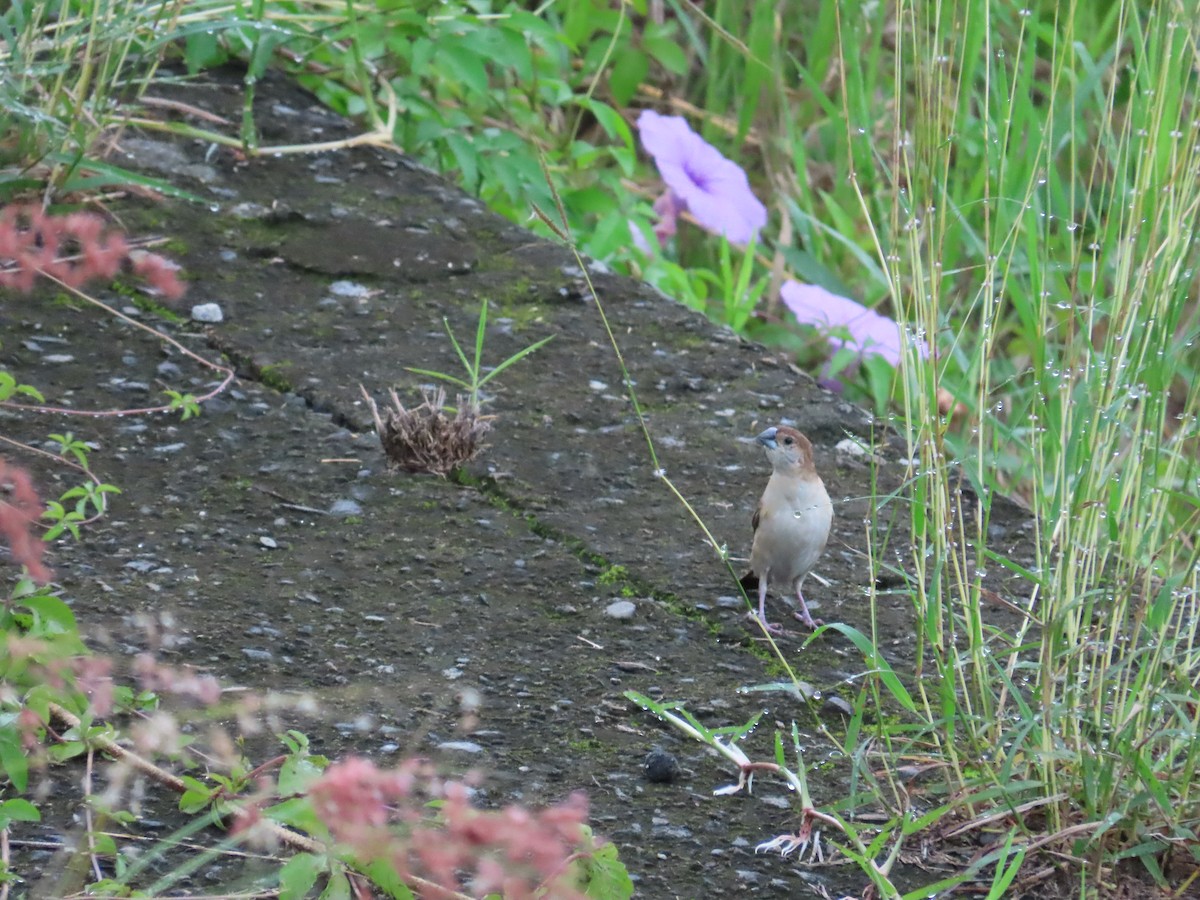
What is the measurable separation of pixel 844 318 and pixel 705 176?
741mm

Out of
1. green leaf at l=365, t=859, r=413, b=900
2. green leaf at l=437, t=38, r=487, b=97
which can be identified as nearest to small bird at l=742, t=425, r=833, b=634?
green leaf at l=365, t=859, r=413, b=900

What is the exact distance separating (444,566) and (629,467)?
0.51 m

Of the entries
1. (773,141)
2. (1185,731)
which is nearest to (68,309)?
(1185,731)

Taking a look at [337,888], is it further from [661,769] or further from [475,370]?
[475,370]

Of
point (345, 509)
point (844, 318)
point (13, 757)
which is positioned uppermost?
point (13, 757)

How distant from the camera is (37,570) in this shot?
56.3 inches

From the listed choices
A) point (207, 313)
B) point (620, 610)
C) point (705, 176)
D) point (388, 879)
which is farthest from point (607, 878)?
point (705, 176)

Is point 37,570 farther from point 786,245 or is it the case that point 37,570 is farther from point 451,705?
point 786,245

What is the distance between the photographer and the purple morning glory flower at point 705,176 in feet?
14.8

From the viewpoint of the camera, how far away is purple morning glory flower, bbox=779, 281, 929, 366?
13.3 ft

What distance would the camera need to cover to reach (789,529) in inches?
100

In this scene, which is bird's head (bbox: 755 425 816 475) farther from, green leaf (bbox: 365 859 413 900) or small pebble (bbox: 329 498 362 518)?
green leaf (bbox: 365 859 413 900)

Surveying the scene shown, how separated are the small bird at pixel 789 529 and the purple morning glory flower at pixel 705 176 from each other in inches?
72.5

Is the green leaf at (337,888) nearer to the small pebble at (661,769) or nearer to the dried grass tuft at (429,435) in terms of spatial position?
the small pebble at (661,769)
